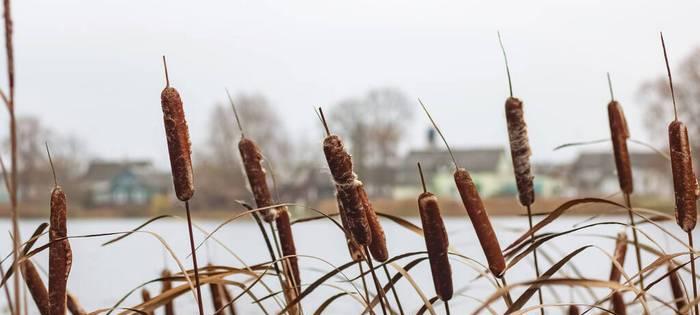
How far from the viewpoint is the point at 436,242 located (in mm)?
940

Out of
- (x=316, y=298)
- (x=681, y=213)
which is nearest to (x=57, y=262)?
(x=681, y=213)

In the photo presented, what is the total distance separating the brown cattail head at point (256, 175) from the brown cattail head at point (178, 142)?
0.68 ft

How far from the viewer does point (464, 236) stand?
34406 mm

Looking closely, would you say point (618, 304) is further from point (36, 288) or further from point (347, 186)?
point (36, 288)

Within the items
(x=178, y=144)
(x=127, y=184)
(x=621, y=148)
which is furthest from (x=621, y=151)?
(x=127, y=184)

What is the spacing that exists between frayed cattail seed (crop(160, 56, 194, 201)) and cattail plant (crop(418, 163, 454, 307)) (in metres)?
0.25

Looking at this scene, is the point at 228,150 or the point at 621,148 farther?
the point at 228,150

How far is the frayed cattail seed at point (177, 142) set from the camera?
995 mm

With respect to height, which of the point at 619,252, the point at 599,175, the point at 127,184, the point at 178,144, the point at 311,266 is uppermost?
the point at 127,184

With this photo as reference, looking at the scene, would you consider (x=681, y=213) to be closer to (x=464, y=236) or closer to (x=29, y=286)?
(x=29, y=286)

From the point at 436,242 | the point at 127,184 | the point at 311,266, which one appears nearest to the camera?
the point at 436,242

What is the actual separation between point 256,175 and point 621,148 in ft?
1.90

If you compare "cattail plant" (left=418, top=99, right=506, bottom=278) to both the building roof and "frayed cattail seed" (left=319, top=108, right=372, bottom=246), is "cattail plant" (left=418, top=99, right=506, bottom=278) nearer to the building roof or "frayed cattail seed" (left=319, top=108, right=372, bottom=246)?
"frayed cattail seed" (left=319, top=108, right=372, bottom=246)

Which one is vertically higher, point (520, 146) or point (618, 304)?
point (520, 146)
